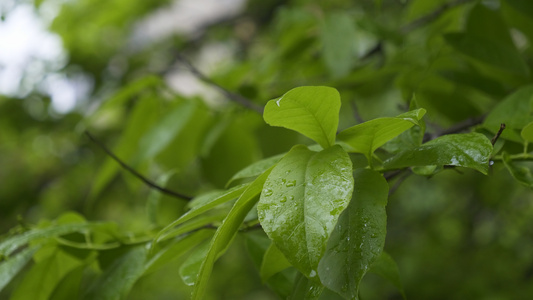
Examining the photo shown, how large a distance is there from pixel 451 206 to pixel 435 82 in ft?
3.99

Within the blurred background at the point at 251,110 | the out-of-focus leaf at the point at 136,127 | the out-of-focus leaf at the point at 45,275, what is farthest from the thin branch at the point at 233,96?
the out-of-focus leaf at the point at 45,275

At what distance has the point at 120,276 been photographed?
0.42m

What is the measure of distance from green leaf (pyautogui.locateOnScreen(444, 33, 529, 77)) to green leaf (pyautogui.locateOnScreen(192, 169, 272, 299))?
36 centimetres

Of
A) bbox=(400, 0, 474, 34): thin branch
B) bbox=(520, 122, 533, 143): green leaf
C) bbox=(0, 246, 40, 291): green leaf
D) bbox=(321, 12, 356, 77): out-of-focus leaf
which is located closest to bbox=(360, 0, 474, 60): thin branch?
bbox=(400, 0, 474, 34): thin branch

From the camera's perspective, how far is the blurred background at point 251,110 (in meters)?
0.64

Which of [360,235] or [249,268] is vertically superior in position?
[360,235]

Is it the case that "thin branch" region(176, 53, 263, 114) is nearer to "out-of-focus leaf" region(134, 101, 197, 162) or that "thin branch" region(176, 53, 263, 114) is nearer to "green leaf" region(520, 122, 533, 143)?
"out-of-focus leaf" region(134, 101, 197, 162)

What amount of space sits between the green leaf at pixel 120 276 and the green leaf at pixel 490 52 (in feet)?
1.38

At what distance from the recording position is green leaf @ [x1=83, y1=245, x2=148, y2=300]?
406mm

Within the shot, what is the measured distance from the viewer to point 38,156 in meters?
1.77

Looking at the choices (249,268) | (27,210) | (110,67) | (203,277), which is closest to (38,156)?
(27,210)

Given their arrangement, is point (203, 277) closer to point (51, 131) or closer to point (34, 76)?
point (34, 76)

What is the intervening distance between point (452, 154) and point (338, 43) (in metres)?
0.45

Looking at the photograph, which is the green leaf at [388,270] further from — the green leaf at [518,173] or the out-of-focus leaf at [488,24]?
the out-of-focus leaf at [488,24]
